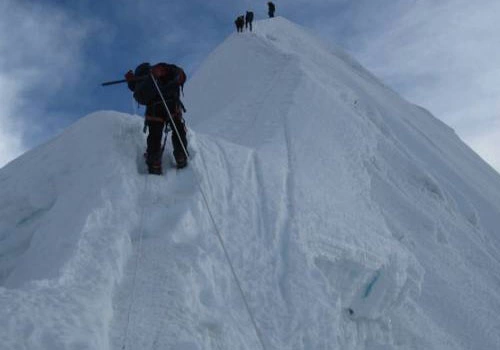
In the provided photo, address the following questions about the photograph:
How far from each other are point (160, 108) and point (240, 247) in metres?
2.12

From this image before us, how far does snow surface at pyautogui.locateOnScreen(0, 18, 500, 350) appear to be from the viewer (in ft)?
16.4

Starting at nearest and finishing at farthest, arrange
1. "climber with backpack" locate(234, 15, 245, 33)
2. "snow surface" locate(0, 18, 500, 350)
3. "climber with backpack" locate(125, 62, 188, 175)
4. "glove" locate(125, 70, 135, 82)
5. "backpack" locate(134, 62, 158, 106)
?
"snow surface" locate(0, 18, 500, 350) → "climber with backpack" locate(125, 62, 188, 175) → "backpack" locate(134, 62, 158, 106) → "glove" locate(125, 70, 135, 82) → "climber with backpack" locate(234, 15, 245, 33)

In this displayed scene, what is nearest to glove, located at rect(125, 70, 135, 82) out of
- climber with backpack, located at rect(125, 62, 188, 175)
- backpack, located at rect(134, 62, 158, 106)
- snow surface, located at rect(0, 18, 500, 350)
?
climber with backpack, located at rect(125, 62, 188, 175)

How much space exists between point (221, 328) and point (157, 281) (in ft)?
2.45

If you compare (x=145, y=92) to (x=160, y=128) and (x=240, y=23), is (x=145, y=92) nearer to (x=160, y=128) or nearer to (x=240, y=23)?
(x=160, y=128)

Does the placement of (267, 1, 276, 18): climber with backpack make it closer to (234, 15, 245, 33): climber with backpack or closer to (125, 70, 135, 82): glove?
(234, 15, 245, 33): climber with backpack

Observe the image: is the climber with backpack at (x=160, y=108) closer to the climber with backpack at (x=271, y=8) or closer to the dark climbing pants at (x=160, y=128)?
the dark climbing pants at (x=160, y=128)

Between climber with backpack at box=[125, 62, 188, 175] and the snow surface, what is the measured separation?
0.21 meters

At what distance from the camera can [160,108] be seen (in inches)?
290

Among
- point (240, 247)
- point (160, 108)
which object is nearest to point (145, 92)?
point (160, 108)

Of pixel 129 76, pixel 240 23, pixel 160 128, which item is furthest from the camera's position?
pixel 240 23

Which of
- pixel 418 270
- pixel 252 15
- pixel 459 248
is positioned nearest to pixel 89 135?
pixel 418 270

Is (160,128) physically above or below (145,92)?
below

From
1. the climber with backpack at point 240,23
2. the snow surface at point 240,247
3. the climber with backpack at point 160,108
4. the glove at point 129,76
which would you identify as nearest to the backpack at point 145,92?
the climber with backpack at point 160,108
